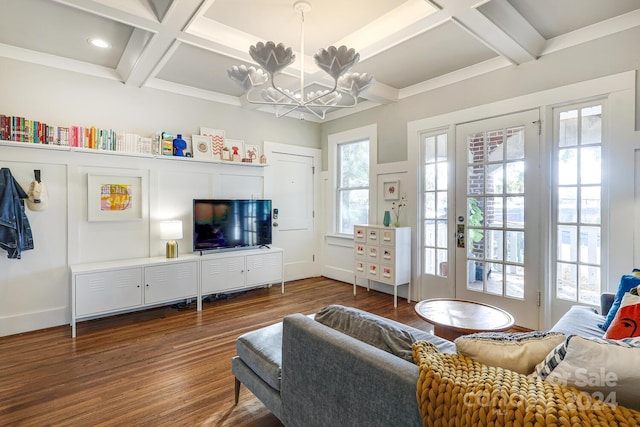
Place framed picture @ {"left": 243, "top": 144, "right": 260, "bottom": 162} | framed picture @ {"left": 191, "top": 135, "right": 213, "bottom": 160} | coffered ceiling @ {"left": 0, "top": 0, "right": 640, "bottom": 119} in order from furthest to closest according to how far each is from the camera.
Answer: framed picture @ {"left": 243, "top": 144, "right": 260, "bottom": 162} < framed picture @ {"left": 191, "top": 135, "right": 213, "bottom": 160} < coffered ceiling @ {"left": 0, "top": 0, "right": 640, "bottom": 119}

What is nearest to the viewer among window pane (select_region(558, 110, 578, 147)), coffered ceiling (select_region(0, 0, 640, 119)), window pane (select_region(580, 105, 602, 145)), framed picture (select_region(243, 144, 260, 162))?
coffered ceiling (select_region(0, 0, 640, 119))

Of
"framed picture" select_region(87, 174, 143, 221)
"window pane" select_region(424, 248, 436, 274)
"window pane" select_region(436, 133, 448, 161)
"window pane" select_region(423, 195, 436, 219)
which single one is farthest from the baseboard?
"window pane" select_region(436, 133, 448, 161)

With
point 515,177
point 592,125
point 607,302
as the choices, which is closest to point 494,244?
point 515,177

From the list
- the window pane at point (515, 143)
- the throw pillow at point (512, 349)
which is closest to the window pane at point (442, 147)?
the window pane at point (515, 143)

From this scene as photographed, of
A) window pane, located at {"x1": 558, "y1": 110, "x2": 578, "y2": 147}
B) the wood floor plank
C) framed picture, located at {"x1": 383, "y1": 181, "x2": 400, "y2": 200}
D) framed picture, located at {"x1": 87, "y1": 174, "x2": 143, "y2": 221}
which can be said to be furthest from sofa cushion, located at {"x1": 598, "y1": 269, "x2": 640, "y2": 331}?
framed picture, located at {"x1": 87, "y1": 174, "x2": 143, "y2": 221}

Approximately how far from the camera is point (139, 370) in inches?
94.7

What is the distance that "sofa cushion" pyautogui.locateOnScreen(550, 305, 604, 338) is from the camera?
6.30 feet

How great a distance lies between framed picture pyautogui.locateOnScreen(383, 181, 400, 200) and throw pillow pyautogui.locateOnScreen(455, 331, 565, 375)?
10.5 feet

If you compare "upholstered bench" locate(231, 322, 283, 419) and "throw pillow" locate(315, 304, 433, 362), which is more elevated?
"throw pillow" locate(315, 304, 433, 362)

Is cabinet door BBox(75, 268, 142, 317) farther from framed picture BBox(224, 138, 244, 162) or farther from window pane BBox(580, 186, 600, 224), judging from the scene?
window pane BBox(580, 186, 600, 224)

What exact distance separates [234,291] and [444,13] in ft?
12.5

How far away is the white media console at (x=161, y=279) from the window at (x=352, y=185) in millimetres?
1320

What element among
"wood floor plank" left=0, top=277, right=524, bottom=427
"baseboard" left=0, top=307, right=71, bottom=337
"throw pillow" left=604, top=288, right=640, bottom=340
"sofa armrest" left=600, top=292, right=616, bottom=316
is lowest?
"wood floor plank" left=0, top=277, right=524, bottom=427

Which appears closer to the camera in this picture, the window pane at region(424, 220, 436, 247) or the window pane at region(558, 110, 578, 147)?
the window pane at region(558, 110, 578, 147)
